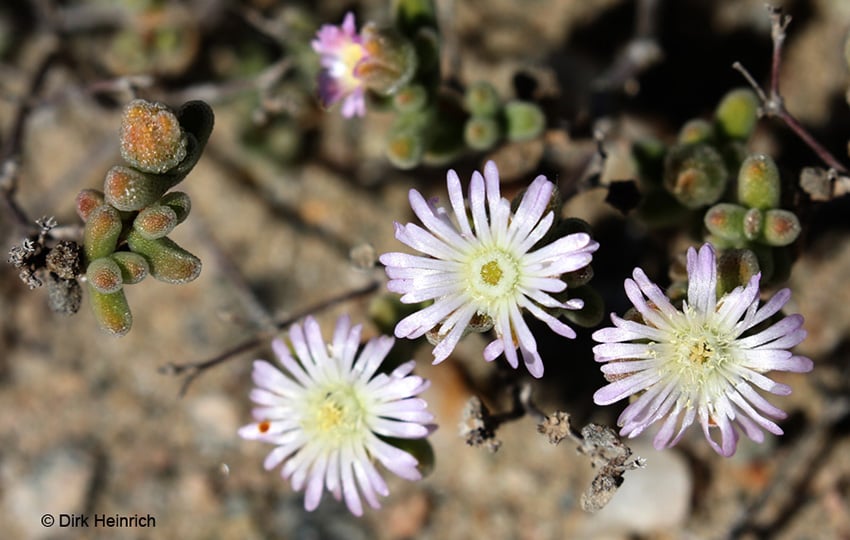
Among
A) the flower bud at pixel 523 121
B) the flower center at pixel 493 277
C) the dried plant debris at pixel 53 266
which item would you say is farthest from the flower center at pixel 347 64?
the dried plant debris at pixel 53 266

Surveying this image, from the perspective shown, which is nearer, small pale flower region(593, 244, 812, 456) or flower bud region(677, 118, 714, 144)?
small pale flower region(593, 244, 812, 456)

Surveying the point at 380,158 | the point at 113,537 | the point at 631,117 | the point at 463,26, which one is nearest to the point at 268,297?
the point at 380,158

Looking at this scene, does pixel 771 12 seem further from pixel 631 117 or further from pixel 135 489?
pixel 135 489

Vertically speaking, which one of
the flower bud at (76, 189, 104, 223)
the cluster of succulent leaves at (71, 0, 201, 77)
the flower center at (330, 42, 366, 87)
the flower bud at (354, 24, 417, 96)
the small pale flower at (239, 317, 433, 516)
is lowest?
the small pale flower at (239, 317, 433, 516)

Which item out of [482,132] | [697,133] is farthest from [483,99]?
[697,133]

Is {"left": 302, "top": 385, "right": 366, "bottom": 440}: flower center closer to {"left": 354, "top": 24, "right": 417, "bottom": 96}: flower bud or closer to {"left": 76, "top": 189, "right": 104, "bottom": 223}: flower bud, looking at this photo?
{"left": 76, "top": 189, "right": 104, "bottom": 223}: flower bud

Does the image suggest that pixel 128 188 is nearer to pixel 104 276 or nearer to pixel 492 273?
pixel 104 276

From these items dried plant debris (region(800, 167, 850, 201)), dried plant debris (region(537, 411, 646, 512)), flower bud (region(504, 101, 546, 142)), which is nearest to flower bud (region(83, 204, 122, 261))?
dried plant debris (region(537, 411, 646, 512))
